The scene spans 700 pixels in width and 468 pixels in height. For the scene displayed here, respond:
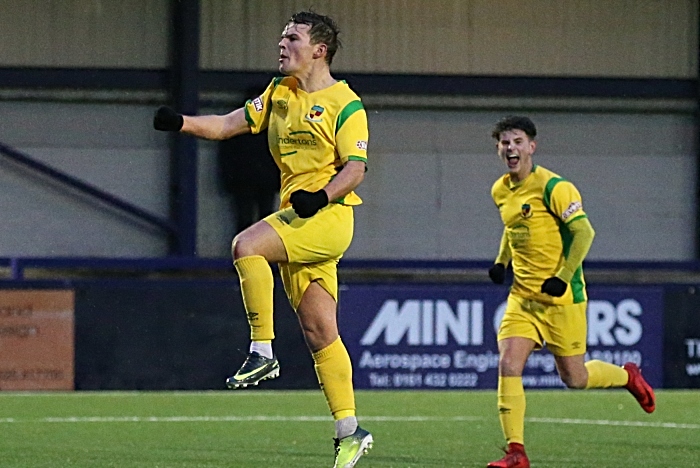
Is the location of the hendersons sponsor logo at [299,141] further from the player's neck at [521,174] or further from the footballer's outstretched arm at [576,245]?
the footballer's outstretched arm at [576,245]

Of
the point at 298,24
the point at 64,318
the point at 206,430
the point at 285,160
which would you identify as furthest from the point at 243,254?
the point at 64,318

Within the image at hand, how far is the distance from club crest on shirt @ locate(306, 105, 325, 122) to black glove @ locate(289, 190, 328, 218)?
45cm

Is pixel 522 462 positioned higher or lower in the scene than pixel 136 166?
lower

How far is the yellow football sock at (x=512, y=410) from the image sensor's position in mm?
8711

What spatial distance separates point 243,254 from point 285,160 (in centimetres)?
54

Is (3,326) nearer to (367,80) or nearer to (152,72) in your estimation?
(152,72)

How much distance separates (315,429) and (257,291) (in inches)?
167

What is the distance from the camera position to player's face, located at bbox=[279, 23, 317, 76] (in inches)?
287

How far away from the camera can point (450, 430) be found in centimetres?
1119

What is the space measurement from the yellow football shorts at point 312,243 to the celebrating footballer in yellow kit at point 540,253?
204 cm

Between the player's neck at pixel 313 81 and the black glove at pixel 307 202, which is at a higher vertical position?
the player's neck at pixel 313 81

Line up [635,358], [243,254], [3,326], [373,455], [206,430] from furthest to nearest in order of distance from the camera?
[635,358] < [3,326] < [206,430] < [373,455] < [243,254]

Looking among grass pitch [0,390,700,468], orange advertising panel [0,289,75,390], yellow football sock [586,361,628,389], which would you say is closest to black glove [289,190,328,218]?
grass pitch [0,390,700,468]

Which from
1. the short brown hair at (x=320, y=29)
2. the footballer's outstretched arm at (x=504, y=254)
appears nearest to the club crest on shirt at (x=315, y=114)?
the short brown hair at (x=320, y=29)
